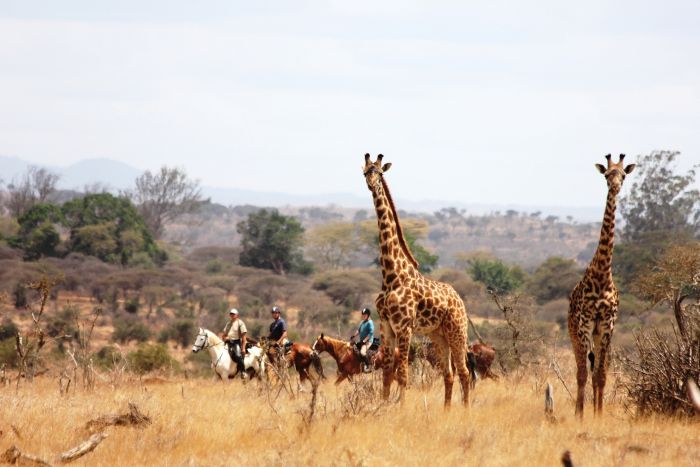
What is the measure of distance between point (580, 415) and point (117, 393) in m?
6.45

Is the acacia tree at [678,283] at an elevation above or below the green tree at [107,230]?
above

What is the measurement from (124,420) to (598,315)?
544cm

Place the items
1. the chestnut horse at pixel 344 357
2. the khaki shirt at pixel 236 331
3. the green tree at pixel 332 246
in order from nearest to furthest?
the chestnut horse at pixel 344 357
the khaki shirt at pixel 236 331
the green tree at pixel 332 246

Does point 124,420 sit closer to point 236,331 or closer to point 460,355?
point 460,355

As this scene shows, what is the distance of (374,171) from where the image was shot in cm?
1228

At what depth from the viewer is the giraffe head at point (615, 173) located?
11.4 meters

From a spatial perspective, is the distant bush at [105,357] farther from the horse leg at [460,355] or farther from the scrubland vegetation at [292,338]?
the horse leg at [460,355]

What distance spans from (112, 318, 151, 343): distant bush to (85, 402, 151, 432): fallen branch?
24.5m

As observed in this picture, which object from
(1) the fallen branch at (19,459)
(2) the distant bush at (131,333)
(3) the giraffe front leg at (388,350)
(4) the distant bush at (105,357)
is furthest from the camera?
(2) the distant bush at (131,333)

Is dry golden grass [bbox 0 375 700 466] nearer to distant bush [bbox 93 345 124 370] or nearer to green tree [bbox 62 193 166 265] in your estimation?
distant bush [bbox 93 345 124 370]

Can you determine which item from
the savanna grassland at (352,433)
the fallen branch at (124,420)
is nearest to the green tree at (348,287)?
the savanna grassland at (352,433)

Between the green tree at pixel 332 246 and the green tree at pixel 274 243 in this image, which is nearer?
the green tree at pixel 274 243

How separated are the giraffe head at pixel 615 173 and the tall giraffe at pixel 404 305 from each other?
2.48 meters

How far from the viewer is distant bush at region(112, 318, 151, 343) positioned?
3491 cm
